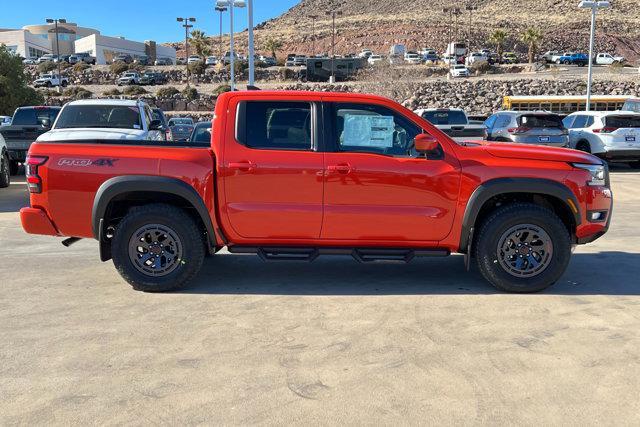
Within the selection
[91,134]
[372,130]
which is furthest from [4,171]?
[372,130]

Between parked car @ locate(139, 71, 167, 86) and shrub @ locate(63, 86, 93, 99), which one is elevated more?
parked car @ locate(139, 71, 167, 86)

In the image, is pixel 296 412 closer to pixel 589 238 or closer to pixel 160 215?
pixel 160 215

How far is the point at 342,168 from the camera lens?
581cm

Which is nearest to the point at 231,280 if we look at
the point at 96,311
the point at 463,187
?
the point at 96,311

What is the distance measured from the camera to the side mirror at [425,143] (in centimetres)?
567

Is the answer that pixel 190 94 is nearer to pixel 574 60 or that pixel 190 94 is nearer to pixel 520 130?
pixel 574 60

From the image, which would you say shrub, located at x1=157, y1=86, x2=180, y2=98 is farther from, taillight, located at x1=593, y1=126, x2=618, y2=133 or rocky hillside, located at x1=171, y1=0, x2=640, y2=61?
rocky hillside, located at x1=171, y1=0, x2=640, y2=61

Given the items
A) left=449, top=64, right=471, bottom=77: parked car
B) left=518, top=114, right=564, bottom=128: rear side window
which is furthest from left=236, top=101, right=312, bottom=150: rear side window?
left=449, top=64, right=471, bottom=77: parked car

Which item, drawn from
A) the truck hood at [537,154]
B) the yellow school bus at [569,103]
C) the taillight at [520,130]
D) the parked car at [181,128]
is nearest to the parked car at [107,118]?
the truck hood at [537,154]

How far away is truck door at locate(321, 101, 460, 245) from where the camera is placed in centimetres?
582

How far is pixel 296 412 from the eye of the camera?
3674 millimetres

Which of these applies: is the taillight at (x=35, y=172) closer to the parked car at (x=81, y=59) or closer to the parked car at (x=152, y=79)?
the parked car at (x=152, y=79)

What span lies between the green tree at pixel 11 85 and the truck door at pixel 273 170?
125ft

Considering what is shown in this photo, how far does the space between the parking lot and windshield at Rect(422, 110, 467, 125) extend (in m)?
12.3
